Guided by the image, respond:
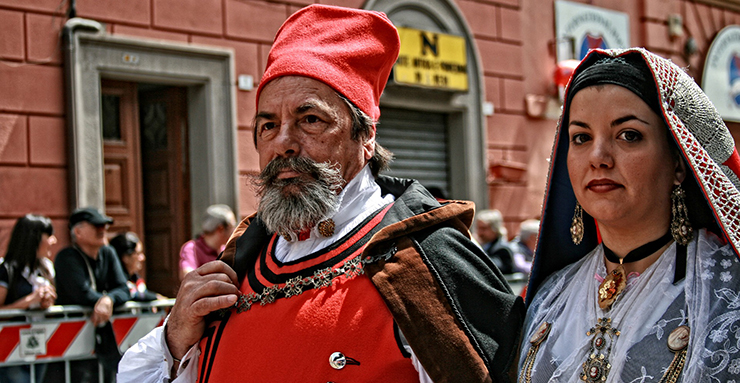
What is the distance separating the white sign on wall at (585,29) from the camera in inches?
397

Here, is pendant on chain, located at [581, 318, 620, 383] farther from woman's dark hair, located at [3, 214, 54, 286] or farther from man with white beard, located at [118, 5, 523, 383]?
woman's dark hair, located at [3, 214, 54, 286]

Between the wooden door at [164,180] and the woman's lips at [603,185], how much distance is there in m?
5.83

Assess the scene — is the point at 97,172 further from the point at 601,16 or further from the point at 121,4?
Answer: the point at 601,16

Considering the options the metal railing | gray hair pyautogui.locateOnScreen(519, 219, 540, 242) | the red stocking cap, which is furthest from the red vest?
gray hair pyautogui.locateOnScreen(519, 219, 540, 242)

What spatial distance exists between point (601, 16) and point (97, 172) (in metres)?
7.29

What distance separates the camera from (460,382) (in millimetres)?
1985

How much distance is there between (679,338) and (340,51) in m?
1.27

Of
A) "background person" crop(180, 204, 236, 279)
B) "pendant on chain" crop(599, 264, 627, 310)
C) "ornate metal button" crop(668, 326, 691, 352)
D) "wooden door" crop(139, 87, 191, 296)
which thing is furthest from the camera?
"wooden door" crop(139, 87, 191, 296)

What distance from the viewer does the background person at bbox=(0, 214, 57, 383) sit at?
428 cm

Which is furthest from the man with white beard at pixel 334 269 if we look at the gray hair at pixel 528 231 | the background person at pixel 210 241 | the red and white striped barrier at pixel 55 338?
the gray hair at pixel 528 231

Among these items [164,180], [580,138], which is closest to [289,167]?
[580,138]

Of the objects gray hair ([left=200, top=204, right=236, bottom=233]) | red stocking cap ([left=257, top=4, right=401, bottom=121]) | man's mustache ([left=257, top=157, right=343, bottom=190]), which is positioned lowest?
gray hair ([left=200, top=204, right=236, bottom=233])

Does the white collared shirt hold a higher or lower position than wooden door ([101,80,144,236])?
lower

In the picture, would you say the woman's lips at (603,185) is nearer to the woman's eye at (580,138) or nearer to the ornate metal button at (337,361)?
the woman's eye at (580,138)
